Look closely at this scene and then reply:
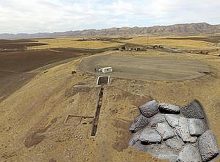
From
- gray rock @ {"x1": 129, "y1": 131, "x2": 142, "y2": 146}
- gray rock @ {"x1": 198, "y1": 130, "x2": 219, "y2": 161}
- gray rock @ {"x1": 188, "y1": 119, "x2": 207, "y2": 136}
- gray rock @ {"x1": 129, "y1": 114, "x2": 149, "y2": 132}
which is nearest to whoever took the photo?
gray rock @ {"x1": 198, "y1": 130, "x2": 219, "y2": 161}

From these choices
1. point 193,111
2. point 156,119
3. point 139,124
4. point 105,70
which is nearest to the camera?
point 156,119

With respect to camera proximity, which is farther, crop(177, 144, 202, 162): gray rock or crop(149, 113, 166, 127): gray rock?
crop(149, 113, 166, 127): gray rock

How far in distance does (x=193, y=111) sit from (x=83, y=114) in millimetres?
6812

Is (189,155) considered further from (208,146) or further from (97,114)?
(97,114)

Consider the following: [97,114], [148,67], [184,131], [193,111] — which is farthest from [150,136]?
[148,67]

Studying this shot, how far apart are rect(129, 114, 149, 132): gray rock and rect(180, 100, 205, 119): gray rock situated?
2.45 m

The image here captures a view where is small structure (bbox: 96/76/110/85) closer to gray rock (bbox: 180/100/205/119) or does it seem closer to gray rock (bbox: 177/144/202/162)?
gray rock (bbox: 180/100/205/119)

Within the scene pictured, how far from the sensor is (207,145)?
18.4m

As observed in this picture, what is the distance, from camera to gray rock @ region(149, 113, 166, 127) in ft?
65.3

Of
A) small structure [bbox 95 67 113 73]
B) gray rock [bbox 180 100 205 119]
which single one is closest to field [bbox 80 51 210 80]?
small structure [bbox 95 67 113 73]

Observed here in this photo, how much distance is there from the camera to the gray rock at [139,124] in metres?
20.2

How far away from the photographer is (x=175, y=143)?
61.5 feet

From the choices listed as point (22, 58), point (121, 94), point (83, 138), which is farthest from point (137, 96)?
point (22, 58)

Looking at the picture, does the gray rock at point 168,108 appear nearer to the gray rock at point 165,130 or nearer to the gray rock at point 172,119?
the gray rock at point 172,119
